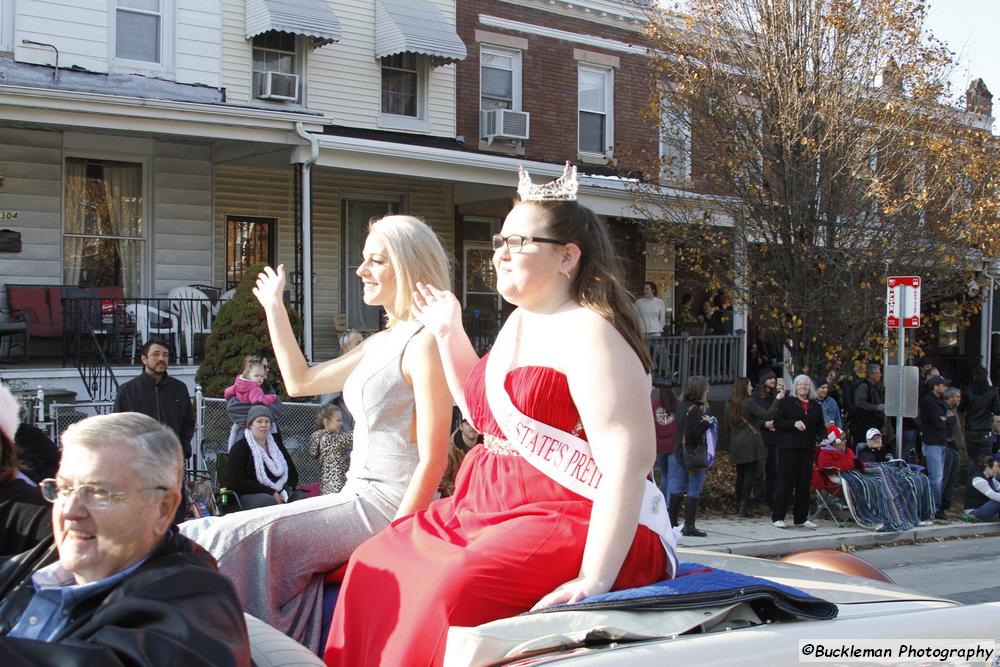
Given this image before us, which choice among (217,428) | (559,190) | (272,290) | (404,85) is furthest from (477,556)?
(404,85)

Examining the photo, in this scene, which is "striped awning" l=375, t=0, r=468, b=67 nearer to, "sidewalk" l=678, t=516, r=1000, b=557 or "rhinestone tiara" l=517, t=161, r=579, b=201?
"sidewalk" l=678, t=516, r=1000, b=557

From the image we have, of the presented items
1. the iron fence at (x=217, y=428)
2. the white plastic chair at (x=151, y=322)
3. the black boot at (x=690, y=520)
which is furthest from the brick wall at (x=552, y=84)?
the iron fence at (x=217, y=428)

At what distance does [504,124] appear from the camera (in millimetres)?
20547

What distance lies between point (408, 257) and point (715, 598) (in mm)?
1591

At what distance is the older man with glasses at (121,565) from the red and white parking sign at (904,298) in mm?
13674

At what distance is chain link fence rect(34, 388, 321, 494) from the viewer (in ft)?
36.2

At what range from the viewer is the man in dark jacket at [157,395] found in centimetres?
979

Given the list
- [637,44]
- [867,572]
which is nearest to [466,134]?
[637,44]

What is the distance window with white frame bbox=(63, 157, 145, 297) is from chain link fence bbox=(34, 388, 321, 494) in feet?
17.6

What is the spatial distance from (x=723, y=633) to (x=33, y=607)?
1.72m

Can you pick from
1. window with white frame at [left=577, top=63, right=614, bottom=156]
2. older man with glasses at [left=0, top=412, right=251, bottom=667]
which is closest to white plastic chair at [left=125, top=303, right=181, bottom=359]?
window with white frame at [left=577, top=63, right=614, bottom=156]

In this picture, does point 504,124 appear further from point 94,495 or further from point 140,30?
point 94,495

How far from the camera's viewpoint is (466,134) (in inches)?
815

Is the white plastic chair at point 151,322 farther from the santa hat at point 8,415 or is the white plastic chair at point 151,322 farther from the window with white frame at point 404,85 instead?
the santa hat at point 8,415
